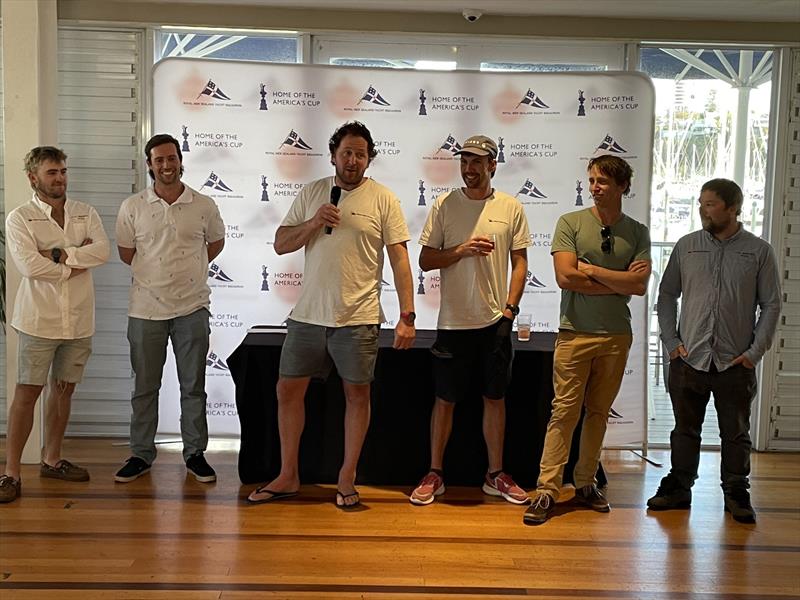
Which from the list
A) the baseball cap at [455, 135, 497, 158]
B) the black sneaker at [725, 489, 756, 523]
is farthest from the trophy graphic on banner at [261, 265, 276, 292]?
the black sneaker at [725, 489, 756, 523]

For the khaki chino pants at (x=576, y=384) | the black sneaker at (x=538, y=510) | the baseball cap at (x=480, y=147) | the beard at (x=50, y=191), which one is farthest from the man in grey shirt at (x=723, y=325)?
the beard at (x=50, y=191)

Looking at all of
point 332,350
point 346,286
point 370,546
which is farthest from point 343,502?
point 346,286

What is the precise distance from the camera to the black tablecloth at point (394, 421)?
15.0 ft

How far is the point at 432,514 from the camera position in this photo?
4223mm

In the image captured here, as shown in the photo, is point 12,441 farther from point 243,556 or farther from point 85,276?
point 243,556

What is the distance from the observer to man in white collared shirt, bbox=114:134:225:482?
452cm

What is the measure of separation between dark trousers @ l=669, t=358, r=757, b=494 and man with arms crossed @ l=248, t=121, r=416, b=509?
1.47 m

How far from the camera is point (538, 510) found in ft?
13.6

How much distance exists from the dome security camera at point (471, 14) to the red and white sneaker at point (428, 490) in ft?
9.76

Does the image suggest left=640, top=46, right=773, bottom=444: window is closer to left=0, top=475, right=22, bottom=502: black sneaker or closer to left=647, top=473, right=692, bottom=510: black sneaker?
left=647, top=473, right=692, bottom=510: black sneaker

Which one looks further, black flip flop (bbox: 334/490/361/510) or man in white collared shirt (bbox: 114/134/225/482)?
man in white collared shirt (bbox: 114/134/225/482)

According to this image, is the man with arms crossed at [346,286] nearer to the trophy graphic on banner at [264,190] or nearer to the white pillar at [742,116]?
the trophy graphic on banner at [264,190]

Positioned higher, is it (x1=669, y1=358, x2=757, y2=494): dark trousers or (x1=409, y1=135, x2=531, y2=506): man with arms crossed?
(x1=409, y1=135, x2=531, y2=506): man with arms crossed

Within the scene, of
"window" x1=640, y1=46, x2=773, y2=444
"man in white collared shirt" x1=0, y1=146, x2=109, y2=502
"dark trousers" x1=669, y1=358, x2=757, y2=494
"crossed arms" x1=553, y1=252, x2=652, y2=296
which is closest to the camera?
"crossed arms" x1=553, y1=252, x2=652, y2=296
